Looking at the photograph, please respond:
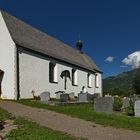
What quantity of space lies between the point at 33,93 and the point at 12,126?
16.5 metres

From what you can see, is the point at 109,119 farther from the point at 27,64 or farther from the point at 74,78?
the point at 74,78

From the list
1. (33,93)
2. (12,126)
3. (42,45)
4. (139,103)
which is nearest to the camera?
(12,126)

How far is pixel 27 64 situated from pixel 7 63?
6.40 ft

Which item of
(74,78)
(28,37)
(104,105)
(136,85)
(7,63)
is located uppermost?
(28,37)

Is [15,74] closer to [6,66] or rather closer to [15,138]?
[6,66]

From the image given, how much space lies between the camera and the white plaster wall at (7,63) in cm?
2566

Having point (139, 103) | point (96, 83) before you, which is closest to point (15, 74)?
point (139, 103)

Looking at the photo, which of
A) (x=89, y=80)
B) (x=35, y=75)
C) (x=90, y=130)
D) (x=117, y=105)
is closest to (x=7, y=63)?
(x=35, y=75)

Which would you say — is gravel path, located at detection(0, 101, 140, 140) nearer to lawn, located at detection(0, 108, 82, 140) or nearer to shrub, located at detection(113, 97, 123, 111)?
lawn, located at detection(0, 108, 82, 140)

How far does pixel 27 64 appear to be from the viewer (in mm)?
27406

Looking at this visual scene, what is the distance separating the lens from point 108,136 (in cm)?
1009

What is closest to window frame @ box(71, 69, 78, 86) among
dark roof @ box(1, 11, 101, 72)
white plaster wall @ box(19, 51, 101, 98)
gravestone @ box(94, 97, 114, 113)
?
dark roof @ box(1, 11, 101, 72)

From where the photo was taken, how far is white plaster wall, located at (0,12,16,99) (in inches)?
1010

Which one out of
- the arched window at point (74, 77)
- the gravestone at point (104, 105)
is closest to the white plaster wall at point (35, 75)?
the arched window at point (74, 77)
